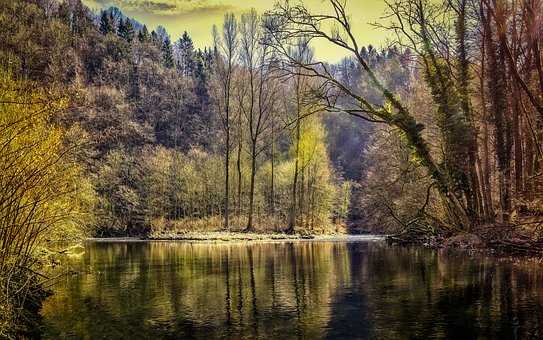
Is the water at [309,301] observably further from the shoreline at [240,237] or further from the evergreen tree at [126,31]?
the evergreen tree at [126,31]

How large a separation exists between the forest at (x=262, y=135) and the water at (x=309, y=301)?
1496 mm

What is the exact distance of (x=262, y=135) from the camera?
75938 mm

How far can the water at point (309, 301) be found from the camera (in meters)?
9.80

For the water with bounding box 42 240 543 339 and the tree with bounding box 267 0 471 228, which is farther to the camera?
the tree with bounding box 267 0 471 228

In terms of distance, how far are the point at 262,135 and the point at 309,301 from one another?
63.6m

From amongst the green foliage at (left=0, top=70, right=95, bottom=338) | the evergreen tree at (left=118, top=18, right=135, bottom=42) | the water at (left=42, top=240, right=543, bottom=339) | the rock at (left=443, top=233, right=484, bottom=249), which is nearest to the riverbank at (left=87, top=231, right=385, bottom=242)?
the rock at (left=443, top=233, right=484, bottom=249)

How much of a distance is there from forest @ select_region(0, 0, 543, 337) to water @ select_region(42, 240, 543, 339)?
150 centimetres

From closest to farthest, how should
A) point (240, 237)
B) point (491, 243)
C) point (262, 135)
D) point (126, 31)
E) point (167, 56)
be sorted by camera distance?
point (491, 243)
point (240, 237)
point (262, 135)
point (126, 31)
point (167, 56)

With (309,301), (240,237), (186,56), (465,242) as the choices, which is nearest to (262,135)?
(240,237)

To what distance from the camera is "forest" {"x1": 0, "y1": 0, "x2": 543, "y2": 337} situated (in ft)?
46.6

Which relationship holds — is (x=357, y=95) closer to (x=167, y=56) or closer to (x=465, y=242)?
(x=465, y=242)

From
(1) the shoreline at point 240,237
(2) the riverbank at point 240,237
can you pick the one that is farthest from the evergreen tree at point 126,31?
(1) the shoreline at point 240,237

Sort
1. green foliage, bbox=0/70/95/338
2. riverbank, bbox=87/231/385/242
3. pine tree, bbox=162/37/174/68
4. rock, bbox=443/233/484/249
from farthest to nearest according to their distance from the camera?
1. pine tree, bbox=162/37/174/68
2. riverbank, bbox=87/231/385/242
3. rock, bbox=443/233/484/249
4. green foliage, bbox=0/70/95/338

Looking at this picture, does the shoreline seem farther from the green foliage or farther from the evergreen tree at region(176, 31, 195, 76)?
the evergreen tree at region(176, 31, 195, 76)
